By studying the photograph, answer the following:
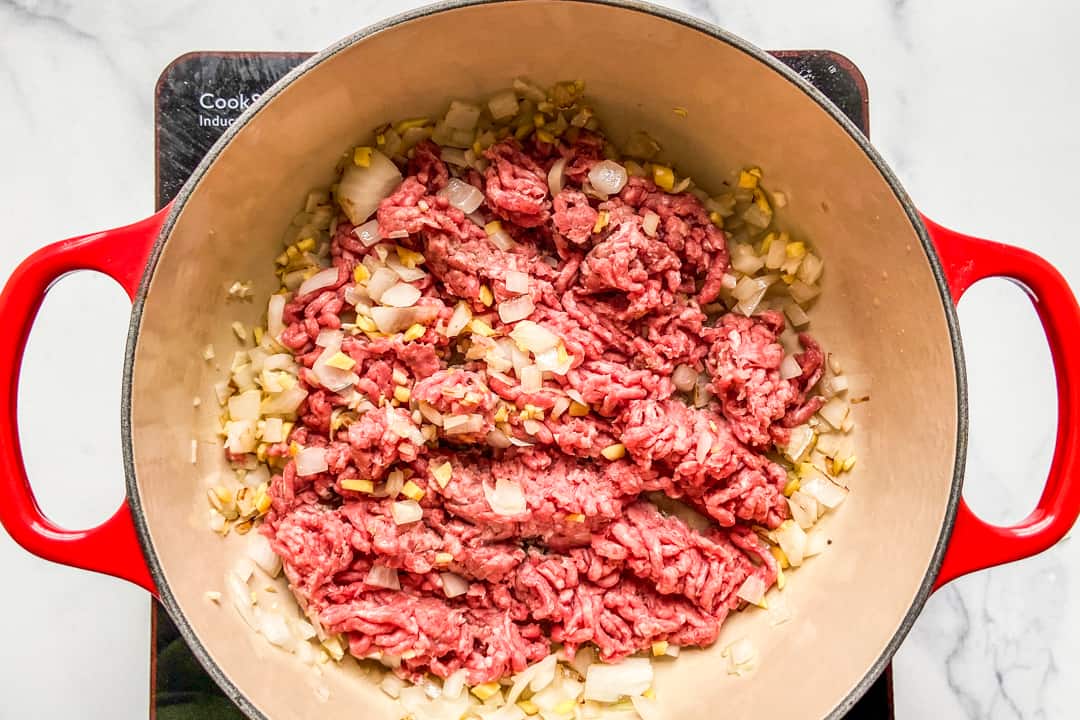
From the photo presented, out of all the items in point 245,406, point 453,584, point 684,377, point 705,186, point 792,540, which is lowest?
point 453,584

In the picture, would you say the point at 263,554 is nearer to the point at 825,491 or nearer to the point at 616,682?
the point at 616,682

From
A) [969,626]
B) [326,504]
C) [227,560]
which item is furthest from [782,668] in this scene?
[227,560]

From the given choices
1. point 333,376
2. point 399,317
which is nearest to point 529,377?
point 399,317

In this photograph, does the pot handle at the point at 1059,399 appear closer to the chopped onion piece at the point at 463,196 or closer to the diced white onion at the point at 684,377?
the diced white onion at the point at 684,377

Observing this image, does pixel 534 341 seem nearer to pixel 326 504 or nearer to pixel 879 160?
pixel 326 504

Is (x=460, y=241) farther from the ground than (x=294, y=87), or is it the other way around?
(x=294, y=87)

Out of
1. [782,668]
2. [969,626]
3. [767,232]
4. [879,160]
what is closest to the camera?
[879,160]

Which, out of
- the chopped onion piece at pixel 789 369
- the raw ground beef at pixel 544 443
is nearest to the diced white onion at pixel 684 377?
the raw ground beef at pixel 544 443
